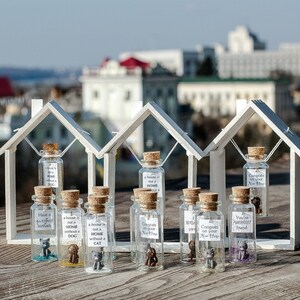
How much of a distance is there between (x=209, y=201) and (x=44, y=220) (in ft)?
2.43

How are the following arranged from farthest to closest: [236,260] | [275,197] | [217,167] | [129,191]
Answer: [129,191]
[275,197]
[217,167]
[236,260]

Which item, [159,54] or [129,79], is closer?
[129,79]

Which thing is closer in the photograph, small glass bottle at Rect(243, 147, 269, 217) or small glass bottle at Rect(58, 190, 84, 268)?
small glass bottle at Rect(58, 190, 84, 268)

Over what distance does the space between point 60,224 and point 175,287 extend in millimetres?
599

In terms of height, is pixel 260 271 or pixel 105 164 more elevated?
pixel 105 164

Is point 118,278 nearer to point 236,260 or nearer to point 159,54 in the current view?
point 236,260

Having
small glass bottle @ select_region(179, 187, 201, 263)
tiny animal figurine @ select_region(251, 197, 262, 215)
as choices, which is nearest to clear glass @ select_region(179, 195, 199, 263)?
small glass bottle @ select_region(179, 187, 201, 263)

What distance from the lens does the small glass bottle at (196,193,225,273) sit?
3699 millimetres

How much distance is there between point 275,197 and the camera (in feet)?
18.8

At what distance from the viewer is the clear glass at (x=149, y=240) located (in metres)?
3.75

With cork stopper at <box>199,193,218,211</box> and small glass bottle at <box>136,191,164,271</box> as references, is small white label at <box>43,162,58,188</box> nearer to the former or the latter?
small glass bottle at <box>136,191,164,271</box>

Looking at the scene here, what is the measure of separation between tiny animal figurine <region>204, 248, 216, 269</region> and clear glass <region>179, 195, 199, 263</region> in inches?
6.9

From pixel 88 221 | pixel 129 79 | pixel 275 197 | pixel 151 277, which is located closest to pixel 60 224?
pixel 88 221

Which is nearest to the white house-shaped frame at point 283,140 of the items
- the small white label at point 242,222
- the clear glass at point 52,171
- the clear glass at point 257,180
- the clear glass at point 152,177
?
the clear glass at point 257,180
